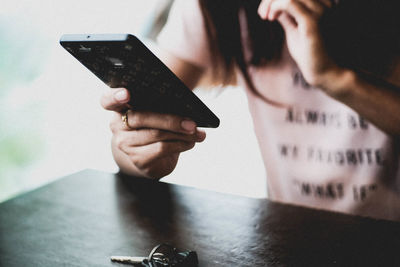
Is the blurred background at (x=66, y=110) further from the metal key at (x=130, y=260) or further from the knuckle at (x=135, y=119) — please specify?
the metal key at (x=130, y=260)

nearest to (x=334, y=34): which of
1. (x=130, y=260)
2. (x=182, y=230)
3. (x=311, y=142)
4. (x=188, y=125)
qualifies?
(x=311, y=142)

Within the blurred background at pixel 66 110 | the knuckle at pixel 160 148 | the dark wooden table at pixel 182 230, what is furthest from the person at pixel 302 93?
the blurred background at pixel 66 110

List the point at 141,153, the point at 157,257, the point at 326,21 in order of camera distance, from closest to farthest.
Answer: the point at 157,257 → the point at 141,153 → the point at 326,21

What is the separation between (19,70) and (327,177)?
170 centimetres

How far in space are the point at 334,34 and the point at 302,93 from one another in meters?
0.16

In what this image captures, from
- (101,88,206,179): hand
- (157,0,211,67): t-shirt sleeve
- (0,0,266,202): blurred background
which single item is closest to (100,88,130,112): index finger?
(101,88,206,179): hand

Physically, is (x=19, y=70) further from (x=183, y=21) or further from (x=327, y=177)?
(x=327, y=177)

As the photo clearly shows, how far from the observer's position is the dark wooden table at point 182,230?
595 mm

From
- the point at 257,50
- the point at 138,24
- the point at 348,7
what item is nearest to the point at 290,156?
the point at 257,50

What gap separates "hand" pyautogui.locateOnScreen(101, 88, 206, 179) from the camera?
0.71 m

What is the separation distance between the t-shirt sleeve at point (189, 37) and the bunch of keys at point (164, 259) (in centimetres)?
63

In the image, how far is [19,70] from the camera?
212 centimetres

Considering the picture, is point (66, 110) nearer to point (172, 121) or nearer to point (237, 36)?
point (237, 36)

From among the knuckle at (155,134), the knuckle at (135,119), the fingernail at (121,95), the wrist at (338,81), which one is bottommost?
the knuckle at (155,134)
